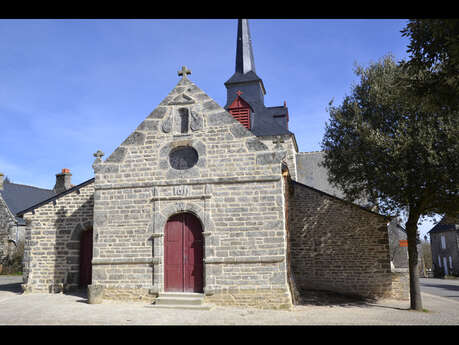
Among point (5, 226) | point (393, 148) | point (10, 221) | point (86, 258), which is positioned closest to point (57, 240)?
point (86, 258)

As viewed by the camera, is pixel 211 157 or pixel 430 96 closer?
pixel 430 96

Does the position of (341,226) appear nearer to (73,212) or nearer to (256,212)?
(256,212)

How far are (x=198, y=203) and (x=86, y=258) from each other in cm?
547

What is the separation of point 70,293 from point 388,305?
10.7m

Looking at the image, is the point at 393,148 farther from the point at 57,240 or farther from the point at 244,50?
the point at 244,50

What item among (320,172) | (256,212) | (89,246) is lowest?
(89,246)

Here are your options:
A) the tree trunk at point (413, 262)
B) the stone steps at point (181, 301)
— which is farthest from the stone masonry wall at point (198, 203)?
the tree trunk at point (413, 262)

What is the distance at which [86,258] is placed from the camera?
13.3 metres

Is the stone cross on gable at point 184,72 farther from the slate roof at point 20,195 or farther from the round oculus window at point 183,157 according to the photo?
the slate roof at point 20,195

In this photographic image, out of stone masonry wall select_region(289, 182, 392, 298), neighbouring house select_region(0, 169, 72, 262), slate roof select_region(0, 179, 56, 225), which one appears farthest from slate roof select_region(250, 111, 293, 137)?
slate roof select_region(0, 179, 56, 225)

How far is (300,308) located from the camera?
1037 cm

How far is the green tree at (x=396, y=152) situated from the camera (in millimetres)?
10289

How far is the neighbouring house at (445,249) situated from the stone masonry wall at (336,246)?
22.2 metres
